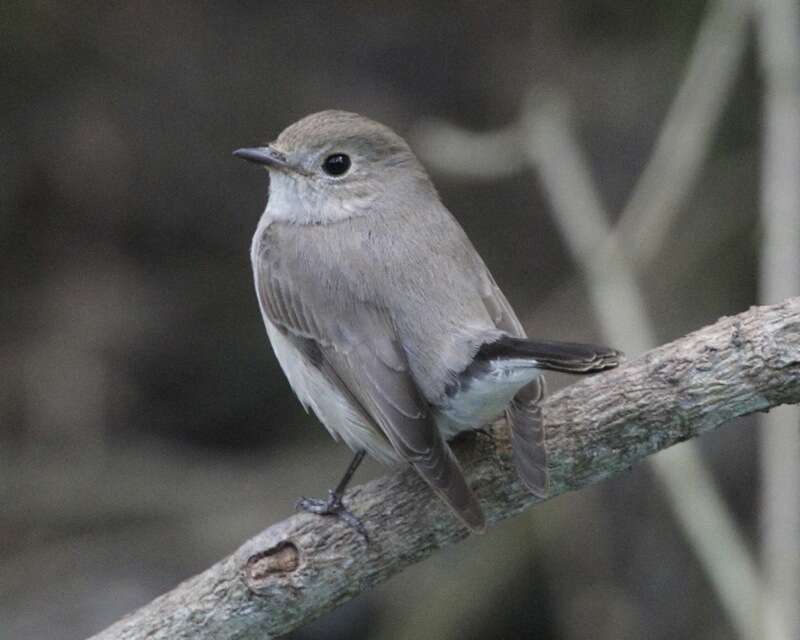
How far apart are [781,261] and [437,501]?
67.7 inches

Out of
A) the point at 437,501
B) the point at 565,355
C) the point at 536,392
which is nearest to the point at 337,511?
the point at 437,501

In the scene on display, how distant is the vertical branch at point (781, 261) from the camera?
4332 mm

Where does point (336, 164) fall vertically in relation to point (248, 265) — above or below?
below

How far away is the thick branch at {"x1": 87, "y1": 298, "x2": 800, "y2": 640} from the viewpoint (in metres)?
3.42

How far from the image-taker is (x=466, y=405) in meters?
3.71

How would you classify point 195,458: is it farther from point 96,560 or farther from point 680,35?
point 680,35

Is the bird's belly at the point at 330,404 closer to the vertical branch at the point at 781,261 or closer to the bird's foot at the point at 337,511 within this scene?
the bird's foot at the point at 337,511

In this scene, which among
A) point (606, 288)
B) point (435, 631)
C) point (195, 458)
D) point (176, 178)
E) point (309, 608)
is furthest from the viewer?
point (176, 178)

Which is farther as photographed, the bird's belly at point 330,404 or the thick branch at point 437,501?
the bird's belly at point 330,404

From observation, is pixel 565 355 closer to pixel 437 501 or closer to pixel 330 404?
pixel 437 501

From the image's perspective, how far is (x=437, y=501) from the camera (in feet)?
11.9

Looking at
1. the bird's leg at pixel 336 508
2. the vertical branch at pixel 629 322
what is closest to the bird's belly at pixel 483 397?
the bird's leg at pixel 336 508

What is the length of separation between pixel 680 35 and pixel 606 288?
2.24 m

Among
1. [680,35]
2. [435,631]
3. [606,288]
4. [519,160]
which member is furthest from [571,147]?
[435,631]
